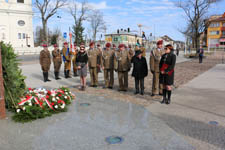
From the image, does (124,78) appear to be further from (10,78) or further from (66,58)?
(66,58)

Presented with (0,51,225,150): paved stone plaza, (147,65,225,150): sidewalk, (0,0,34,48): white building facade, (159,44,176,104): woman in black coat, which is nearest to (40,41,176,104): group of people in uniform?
(159,44,176,104): woman in black coat

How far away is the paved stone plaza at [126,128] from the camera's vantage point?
395cm

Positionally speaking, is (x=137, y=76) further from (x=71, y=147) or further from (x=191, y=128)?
(x=71, y=147)

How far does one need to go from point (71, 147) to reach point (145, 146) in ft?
4.34

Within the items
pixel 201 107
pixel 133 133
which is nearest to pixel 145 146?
pixel 133 133

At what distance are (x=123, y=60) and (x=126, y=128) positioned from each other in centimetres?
420

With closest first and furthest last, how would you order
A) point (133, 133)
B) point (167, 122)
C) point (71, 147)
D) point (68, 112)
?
1. point (71, 147)
2. point (133, 133)
3. point (167, 122)
4. point (68, 112)

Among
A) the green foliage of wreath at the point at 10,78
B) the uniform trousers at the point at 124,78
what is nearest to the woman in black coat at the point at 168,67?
the uniform trousers at the point at 124,78

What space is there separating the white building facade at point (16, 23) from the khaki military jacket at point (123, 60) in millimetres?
51340

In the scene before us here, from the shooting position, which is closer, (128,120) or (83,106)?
(128,120)

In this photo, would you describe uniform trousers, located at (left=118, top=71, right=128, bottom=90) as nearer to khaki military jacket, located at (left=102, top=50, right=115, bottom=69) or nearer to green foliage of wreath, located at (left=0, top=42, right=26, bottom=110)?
khaki military jacket, located at (left=102, top=50, right=115, bottom=69)

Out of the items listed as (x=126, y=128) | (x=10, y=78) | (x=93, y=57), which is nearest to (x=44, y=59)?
(x=93, y=57)

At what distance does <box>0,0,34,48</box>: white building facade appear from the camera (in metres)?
55.4

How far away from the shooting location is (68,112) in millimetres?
5875
